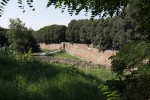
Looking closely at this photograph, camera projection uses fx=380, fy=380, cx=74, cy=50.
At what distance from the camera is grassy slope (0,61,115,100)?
1395 centimetres

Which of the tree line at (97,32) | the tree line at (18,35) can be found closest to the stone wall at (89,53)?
the tree line at (97,32)

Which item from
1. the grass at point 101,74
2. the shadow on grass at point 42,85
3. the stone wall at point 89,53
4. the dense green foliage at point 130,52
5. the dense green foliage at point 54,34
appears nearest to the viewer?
the dense green foliage at point 130,52

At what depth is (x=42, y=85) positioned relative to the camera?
50.6 ft

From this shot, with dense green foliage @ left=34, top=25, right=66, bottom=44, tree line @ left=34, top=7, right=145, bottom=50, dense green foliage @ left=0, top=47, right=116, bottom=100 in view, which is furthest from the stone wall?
dense green foliage @ left=0, top=47, right=116, bottom=100

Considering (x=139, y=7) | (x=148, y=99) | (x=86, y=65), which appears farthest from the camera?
(x=86, y=65)

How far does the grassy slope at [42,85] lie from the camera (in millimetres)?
13953

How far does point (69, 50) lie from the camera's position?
207 ft

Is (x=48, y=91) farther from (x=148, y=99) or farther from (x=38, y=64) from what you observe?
(x=148, y=99)

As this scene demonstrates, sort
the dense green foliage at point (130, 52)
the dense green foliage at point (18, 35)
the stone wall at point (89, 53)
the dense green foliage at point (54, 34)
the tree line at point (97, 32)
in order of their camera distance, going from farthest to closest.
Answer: the dense green foliage at point (54, 34) → the dense green foliage at point (18, 35) → the tree line at point (97, 32) → the stone wall at point (89, 53) → the dense green foliage at point (130, 52)

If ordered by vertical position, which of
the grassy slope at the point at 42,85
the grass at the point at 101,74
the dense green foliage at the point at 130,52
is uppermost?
the dense green foliage at the point at 130,52

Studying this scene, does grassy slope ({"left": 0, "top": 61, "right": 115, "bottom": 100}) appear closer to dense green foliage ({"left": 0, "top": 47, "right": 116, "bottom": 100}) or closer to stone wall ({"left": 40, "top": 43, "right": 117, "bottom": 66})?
dense green foliage ({"left": 0, "top": 47, "right": 116, "bottom": 100})

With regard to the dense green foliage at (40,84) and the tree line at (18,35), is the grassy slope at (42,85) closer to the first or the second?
the dense green foliage at (40,84)

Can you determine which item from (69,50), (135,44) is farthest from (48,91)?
(69,50)

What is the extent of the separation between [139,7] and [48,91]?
33.4ft
